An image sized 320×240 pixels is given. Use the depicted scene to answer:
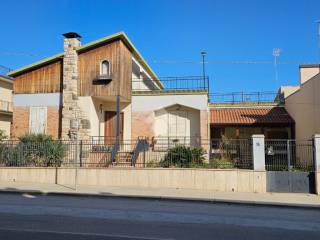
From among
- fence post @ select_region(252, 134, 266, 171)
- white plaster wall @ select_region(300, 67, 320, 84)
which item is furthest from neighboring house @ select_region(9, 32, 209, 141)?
white plaster wall @ select_region(300, 67, 320, 84)

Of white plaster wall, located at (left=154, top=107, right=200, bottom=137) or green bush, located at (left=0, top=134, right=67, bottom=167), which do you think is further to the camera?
white plaster wall, located at (left=154, top=107, right=200, bottom=137)

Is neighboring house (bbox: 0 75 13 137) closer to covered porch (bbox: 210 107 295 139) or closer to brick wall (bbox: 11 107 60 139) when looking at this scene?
brick wall (bbox: 11 107 60 139)

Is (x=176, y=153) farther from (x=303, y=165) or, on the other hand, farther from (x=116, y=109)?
(x=116, y=109)

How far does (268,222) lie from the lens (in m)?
8.48

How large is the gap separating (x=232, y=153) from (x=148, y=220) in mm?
8158

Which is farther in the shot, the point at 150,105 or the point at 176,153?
the point at 150,105

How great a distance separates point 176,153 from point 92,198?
472cm

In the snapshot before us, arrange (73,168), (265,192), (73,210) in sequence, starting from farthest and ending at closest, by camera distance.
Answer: (73,168) < (265,192) < (73,210)

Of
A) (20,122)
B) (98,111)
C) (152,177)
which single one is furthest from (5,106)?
(152,177)

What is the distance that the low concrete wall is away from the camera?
14492mm

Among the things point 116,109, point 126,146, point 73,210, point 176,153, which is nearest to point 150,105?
point 116,109

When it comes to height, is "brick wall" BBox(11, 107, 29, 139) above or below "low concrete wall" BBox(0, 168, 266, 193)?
above

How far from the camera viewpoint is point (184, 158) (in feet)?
50.7

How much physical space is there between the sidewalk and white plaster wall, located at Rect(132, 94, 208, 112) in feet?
24.2
